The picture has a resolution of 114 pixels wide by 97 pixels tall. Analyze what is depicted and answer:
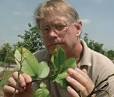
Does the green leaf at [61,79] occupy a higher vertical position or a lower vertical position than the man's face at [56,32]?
lower

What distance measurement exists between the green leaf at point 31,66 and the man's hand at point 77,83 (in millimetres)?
38

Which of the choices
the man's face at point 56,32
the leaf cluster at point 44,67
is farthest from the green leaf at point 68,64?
the man's face at point 56,32

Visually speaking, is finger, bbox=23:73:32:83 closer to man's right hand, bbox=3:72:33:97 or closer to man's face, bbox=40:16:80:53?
man's right hand, bbox=3:72:33:97

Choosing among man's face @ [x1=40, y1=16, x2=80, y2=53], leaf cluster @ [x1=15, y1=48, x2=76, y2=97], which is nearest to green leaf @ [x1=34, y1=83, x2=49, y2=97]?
leaf cluster @ [x1=15, y1=48, x2=76, y2=97]

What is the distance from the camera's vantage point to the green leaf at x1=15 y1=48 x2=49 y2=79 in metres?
0.51

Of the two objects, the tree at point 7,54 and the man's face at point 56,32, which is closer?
the tree at point 7,54

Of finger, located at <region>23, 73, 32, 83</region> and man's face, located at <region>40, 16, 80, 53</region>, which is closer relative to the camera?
finger, located at <region>23, 73, 32, 83</region>

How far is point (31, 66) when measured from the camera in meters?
0.51

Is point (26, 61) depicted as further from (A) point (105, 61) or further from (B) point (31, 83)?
(A) point (105, 61)

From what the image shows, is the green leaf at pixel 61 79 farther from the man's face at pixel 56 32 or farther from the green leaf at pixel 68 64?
the man's face at pixel 56 32

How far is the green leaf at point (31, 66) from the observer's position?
51cm

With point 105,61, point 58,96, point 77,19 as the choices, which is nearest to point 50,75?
point 58,96

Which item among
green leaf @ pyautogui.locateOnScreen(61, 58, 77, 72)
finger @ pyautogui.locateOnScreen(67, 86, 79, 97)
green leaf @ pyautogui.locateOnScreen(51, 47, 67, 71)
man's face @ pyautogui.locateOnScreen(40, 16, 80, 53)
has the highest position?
man's face @ pyautogui.locateOnScreen(40, 16, 80, 53)

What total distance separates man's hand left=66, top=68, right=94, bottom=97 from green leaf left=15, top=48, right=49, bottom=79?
38 mm
